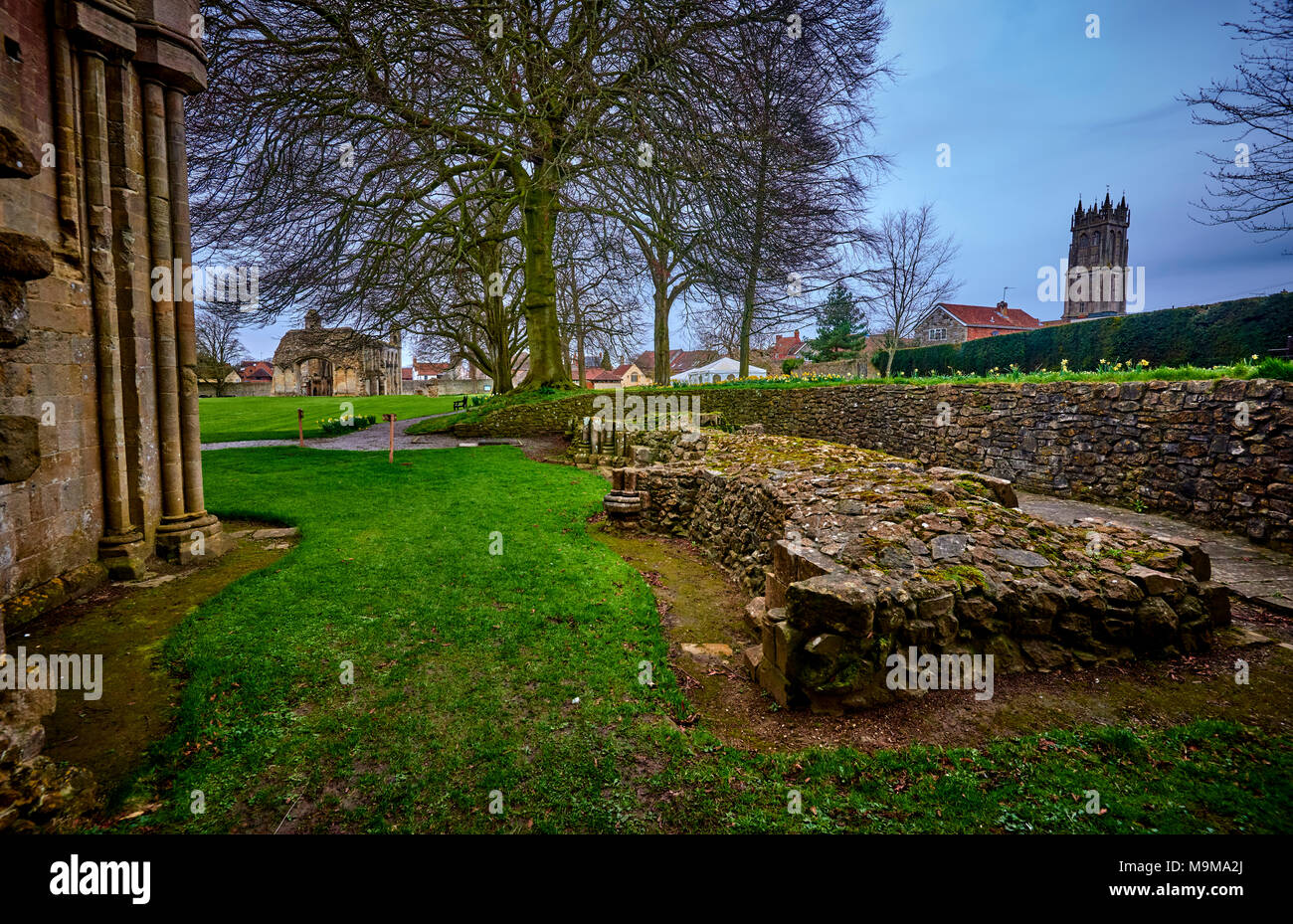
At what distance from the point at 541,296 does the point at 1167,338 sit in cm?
2025

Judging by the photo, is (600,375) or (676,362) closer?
(676,362)

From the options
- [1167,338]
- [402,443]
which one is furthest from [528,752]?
[1167,338]

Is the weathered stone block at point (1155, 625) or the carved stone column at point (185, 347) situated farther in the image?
the carved stone column at point (185, 347)

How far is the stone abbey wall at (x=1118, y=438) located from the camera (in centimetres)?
649

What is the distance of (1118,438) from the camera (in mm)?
8367

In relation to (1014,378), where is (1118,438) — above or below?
below

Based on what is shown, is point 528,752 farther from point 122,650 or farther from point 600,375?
point 600,375

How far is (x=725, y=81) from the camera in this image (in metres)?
9.34

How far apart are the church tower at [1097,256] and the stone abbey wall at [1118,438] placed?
195 feet

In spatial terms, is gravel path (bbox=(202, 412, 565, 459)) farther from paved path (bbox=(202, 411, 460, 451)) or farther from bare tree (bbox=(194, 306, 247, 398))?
bare tree (bbox=(194, 306, 247, 398))

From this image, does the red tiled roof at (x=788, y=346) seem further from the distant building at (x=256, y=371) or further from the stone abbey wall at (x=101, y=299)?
the distant building at (x=256, y=371)

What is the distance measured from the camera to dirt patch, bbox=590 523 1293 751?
3.31 meters

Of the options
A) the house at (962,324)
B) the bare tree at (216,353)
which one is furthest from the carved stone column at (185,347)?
the house at (962,324)
